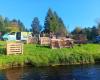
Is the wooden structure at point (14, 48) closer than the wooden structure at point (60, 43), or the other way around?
the wooden structure at point (14, 48)

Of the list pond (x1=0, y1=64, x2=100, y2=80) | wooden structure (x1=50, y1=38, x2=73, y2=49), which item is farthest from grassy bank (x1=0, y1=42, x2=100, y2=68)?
wooden structure (x1=50, y1=38, x2=73, y2=49)

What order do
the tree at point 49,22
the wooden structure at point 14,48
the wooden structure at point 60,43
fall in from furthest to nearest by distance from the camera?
1. the tree at point 49,22
2. the wooden structure at point 60,43
3. the wooden structure at point 14,48

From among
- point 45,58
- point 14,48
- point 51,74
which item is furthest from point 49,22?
point 51,74

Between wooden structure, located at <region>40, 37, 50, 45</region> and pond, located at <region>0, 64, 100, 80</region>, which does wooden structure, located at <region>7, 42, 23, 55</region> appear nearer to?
pond, located at <region>0, 64, 100, 80</region>

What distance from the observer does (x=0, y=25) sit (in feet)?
368

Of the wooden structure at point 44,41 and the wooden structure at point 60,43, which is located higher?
the wooden structure at point 44,41

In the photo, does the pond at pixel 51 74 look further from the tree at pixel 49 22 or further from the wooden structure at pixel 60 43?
the tree at pixel 49 22

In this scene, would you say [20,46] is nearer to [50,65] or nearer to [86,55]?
[50,65]

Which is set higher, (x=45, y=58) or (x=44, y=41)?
(x=44, y=41)

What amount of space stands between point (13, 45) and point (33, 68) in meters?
7.02

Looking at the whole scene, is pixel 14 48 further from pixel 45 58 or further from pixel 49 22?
pixel 49 22

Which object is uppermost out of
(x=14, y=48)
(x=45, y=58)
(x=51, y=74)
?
(x=14, y=48)

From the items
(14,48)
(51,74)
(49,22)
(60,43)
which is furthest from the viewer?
(49,22)

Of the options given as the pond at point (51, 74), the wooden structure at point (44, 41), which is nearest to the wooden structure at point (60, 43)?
the wooden structure at point (44, 41)
